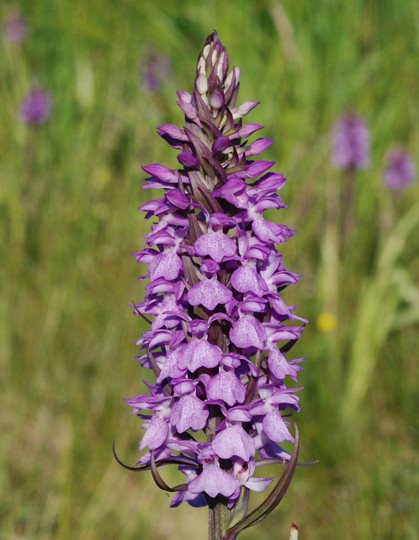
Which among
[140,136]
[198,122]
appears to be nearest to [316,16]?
[140,136]

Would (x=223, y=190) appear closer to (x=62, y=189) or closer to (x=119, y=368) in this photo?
(x=119, y=368)

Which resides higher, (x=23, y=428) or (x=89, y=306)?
(x=89, y=306)

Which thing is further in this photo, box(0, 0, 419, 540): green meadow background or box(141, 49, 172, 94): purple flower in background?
box(141, 49, 172, 94): purple flower in background

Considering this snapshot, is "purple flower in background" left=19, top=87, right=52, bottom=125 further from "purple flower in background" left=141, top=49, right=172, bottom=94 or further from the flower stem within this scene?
the flower stem

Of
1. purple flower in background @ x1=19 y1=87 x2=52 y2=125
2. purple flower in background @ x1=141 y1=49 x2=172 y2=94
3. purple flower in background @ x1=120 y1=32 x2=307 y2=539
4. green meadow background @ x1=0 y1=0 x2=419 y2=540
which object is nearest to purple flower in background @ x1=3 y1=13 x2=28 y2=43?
green meadow background @ x1=0 y1=0 x2=419 y2=540

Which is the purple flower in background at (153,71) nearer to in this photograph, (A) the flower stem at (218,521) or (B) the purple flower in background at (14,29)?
(B) the purple flower in background at (14,29)

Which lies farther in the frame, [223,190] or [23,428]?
[23,428]

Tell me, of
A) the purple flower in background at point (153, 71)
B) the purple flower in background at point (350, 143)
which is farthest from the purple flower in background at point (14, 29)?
the purple flower in background at point (350, 143)
